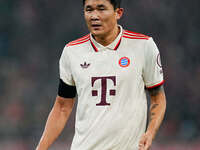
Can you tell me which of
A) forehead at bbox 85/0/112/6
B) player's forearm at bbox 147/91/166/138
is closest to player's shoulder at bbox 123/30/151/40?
forehead at bbox 85/0/112/6

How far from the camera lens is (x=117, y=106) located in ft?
12.0

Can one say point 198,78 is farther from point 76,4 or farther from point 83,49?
point 83,49

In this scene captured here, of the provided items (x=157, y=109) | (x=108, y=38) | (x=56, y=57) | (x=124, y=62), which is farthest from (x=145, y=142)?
(x=56, y=57)

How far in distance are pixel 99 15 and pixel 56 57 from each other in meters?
6.93

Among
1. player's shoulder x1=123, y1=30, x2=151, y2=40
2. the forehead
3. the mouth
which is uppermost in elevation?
the forehead

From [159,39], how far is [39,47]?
8.58 feet

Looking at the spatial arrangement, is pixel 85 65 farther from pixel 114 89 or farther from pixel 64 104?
pixel 64 104

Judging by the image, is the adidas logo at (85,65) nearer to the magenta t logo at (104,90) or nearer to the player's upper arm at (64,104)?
the magenta t logo at (104,90)

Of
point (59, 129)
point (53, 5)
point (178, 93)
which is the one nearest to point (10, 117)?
point (53, 5)

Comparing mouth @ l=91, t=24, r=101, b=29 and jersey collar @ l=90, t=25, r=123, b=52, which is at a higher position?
mouth @ l=91, t=24, r=101, b=29

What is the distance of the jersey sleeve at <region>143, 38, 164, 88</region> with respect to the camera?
147 inches

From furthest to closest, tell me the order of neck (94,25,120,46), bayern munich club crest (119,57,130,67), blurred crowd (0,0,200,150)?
blurred crowd (0,0,200,150)
neck (94,25,120,46)
bayern munich club crest (119,57,130,67)

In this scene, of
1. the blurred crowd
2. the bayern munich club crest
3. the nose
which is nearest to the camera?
the nose

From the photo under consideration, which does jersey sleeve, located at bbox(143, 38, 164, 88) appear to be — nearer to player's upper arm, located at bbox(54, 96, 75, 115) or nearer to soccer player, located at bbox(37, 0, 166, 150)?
soccer player, located at bbox(37, 0, 166, 150)
